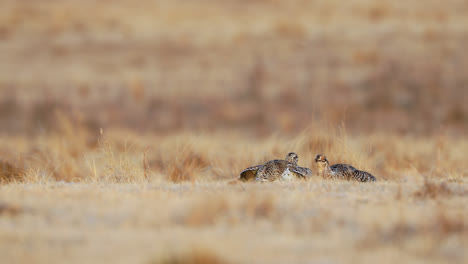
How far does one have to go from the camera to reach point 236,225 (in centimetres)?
477

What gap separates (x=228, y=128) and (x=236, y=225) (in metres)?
12.0

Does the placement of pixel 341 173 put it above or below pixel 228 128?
below

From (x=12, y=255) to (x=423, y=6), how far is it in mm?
20550

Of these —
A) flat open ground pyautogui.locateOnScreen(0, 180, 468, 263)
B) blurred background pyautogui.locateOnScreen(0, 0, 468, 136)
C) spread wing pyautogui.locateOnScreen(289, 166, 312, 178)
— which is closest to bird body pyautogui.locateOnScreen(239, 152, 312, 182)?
spread wing pyautogui.locateOnScreen(289, 166, 312, 178)

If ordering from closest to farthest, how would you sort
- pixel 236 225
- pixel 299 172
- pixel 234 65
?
pixel 236 225, pixel 299 172, pixel 234 65

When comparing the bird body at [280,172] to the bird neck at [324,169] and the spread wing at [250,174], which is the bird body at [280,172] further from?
the bird neck at [324,169]

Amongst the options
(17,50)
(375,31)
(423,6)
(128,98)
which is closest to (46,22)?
(17,50)

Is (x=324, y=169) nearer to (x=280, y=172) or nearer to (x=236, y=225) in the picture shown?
(x=280, y=172)

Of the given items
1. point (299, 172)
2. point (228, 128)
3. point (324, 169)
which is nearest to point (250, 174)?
point (299, 172)

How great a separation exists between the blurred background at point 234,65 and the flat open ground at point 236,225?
9.73 metres

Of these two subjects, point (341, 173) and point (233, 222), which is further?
point (341, 173)

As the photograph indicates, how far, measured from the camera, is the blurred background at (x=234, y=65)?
17266 mm

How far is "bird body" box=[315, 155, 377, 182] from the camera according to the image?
295 inches

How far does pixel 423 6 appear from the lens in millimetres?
A: 22078
